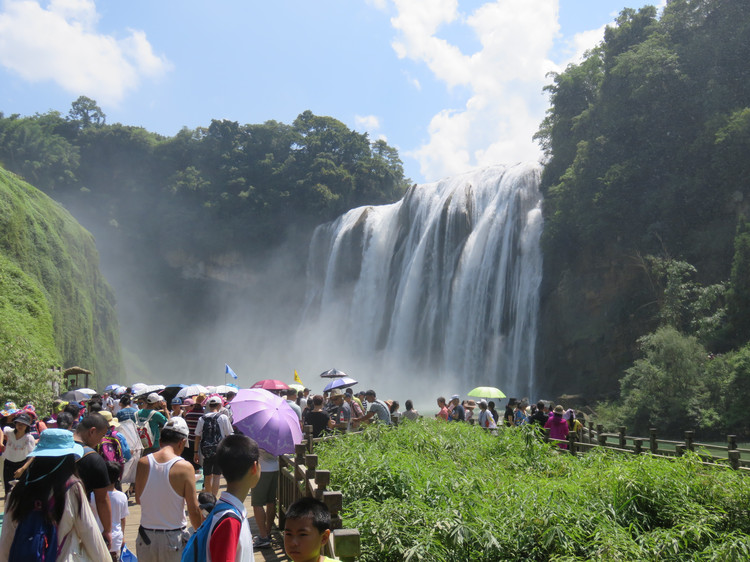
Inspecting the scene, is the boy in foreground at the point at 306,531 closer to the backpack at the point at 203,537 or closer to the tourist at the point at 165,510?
the backpack at the point at 203,537

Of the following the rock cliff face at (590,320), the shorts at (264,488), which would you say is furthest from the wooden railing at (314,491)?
the rock cliff face at (590,320)

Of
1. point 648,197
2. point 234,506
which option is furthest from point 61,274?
point 234,506

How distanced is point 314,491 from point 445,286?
101 feet

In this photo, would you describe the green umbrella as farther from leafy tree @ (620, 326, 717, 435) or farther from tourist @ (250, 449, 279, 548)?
tourist @ (250, 449, 279, 548)

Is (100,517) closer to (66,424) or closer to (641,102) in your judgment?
(66,424)

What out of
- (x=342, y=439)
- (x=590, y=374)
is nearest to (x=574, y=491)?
(x=342, y=439)

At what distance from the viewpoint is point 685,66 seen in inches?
1129

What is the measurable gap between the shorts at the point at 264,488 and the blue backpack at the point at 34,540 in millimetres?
3950

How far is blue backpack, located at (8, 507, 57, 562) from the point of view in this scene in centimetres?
324

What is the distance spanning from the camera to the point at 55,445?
3.52 m

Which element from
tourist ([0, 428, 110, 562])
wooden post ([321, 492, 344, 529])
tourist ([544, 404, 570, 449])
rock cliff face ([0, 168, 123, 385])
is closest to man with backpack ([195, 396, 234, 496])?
wooden post ([321, 492, 344, 529])

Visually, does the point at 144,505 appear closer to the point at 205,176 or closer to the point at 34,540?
the point at 34,540

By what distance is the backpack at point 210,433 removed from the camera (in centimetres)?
791

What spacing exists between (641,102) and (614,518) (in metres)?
28.0
